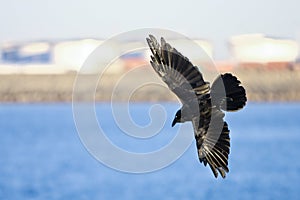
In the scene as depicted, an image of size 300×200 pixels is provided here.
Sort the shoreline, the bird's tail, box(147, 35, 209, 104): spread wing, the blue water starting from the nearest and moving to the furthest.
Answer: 1. box(147, 35, 209, 104): spread wing
2. the bird's tail
3. the blue water
4. the shoreline

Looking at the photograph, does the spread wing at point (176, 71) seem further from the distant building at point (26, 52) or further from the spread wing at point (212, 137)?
the distant building at point (26, 52)

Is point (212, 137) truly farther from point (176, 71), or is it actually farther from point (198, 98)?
point (176, 71)

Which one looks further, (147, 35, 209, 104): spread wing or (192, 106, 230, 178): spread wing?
(192, 106, 230, 178): spread wing

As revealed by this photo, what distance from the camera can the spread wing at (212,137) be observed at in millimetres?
6434

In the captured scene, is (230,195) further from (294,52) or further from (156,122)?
(156,122)

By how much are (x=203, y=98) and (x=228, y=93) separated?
193 millimetres

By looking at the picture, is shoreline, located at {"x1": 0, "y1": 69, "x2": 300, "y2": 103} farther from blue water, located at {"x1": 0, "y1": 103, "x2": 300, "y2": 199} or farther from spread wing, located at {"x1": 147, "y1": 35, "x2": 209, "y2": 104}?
spread wing, located at {"x1": 147, "y1": 35, "x2": 209, "y2": 104}

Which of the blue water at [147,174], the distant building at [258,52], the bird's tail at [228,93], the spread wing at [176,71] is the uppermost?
the spread wing at [176,71]

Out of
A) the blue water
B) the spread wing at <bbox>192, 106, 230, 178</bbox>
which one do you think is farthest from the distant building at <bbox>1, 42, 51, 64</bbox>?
the spread wing at <bbox>192, 106, 230, 178</bbox>

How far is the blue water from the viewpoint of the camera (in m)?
26.5

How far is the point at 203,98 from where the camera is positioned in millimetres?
6398

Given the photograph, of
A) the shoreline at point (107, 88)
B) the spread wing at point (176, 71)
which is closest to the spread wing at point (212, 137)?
the spread wing at point (176, 71)

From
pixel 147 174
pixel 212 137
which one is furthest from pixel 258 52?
pixel 212 137

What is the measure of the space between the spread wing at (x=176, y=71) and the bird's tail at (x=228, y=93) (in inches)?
5.7
